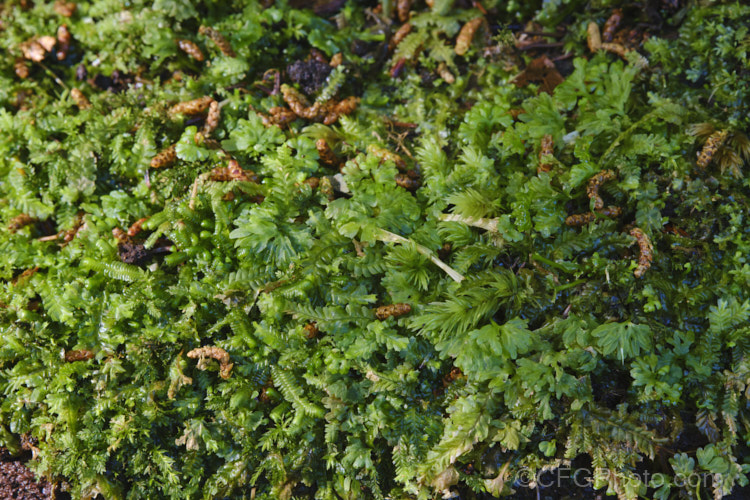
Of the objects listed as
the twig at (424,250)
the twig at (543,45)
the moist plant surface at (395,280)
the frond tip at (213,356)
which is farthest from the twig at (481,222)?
the twig at (543,45)

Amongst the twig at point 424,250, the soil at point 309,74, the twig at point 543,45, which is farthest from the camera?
the twig at point 543,45

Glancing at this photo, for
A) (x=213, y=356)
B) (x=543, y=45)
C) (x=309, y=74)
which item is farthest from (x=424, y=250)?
(x=543, y=45)

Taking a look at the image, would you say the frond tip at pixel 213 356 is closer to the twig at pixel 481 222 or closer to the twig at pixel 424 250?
the twig at pixel 424 250

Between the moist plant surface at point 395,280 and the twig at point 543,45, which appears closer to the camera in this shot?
the moist plant surface at point 395,280

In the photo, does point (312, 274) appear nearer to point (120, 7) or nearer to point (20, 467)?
point (20, 467)

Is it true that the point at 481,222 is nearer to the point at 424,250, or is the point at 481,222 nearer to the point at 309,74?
the point at 424,250

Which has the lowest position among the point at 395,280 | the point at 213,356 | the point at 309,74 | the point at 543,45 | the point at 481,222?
the point at 213,356

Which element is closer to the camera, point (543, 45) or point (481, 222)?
point (481, 222)

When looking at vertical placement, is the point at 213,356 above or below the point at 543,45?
below

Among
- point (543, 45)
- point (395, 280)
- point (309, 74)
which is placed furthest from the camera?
point (543, 45)
